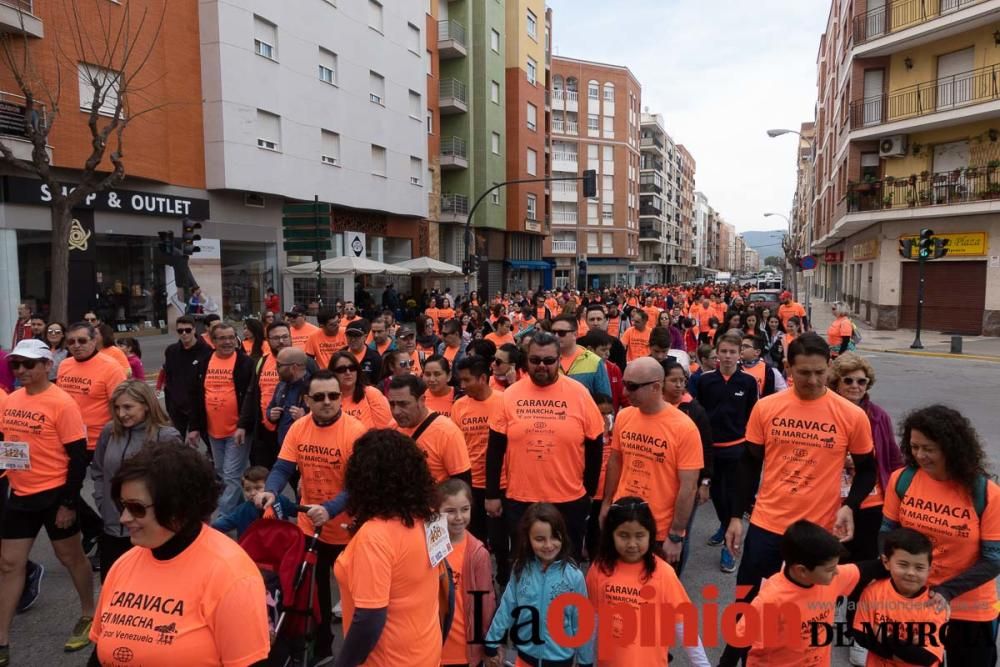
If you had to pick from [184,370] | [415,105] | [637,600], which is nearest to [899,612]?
[637,600]

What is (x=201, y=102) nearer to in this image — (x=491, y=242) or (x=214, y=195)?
(x=214, y=195)

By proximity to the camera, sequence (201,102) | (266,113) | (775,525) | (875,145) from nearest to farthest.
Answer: (775,525) < (201,102) < (266,113) < (875,145)

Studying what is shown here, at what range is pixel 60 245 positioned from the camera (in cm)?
1302

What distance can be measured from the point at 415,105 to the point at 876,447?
29.0 meters

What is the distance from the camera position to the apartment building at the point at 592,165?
61.1m

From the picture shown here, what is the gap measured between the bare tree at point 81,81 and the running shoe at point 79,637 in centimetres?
1123

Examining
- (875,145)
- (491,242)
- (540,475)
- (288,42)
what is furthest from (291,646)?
(491,242)

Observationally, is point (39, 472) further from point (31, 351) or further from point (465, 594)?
point (465, 594)

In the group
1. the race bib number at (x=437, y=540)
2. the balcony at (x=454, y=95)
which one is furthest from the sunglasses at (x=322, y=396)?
the balcony at (x=454, y=95)

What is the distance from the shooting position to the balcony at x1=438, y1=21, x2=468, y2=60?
32.8 m

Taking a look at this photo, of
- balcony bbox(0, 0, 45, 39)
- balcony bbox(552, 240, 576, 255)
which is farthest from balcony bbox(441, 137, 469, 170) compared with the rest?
balcony bbox(552, 240, 576, 255)

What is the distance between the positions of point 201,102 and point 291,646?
20.6 metres

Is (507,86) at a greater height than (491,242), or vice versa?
(507,86)

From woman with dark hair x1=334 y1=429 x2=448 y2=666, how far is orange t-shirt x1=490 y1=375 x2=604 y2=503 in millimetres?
1440
